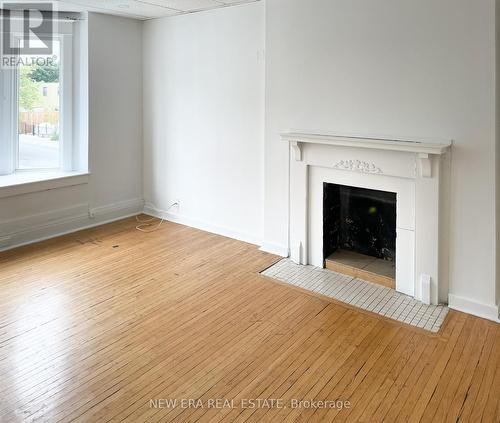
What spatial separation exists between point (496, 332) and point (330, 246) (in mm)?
1506

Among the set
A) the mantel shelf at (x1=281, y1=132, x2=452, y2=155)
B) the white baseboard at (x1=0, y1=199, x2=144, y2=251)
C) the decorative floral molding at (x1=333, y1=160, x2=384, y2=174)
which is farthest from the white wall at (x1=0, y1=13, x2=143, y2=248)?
the decorative floral molding at (x1=333, y1=160, x2=384, y2=174)

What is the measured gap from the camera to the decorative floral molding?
347 centimetres

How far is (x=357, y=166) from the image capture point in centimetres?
355

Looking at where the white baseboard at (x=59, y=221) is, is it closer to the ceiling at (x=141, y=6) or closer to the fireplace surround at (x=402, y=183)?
the ceiling at (x=141, y=6)

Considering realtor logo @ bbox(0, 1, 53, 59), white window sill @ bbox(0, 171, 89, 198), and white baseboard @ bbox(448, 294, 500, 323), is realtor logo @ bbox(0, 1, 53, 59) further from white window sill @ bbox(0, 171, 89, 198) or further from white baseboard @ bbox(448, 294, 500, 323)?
white baseboard @ bbox(448, 294, 500, 323)

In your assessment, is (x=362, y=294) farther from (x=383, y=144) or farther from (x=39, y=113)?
(x=39, y=113)

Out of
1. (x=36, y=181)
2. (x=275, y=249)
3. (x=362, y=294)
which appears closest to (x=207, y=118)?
(x=275, y=249)

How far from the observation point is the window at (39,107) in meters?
4.76

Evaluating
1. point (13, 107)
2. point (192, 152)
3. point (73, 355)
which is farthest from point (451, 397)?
point (13, 107)

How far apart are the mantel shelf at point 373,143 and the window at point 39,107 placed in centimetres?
275

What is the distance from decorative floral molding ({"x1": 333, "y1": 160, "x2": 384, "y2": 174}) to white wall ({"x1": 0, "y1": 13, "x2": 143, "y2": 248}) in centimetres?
285

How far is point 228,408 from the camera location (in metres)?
2.18

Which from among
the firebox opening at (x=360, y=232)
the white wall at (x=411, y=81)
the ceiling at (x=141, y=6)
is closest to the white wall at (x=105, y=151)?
the ceiling at (x=141, y=6)

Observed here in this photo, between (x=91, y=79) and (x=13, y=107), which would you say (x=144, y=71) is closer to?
(x=91, y=79)
